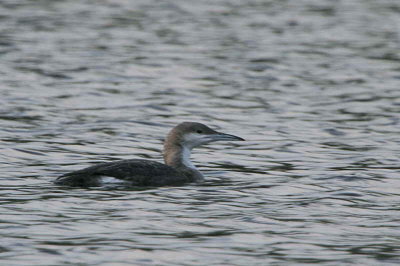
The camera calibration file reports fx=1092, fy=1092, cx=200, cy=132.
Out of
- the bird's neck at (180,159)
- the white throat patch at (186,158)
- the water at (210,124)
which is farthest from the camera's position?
the white throat patch at (186,158)

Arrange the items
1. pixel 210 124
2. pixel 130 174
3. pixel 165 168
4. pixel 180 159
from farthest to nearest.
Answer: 1. pixel 210 124
2. pixel 180 159
3. pixel 165 168
4. pixel 130 174

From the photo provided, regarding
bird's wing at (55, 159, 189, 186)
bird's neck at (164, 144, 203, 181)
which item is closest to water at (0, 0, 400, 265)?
bird's wing at (55, 159, 189, 186)

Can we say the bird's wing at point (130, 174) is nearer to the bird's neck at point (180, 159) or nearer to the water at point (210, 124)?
the water at point (210, 124)

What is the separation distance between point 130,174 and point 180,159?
1.45m

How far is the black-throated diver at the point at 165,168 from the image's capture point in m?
12.5

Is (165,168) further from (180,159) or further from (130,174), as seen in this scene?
(180,159)

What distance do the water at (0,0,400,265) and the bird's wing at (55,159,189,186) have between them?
6.2 inches

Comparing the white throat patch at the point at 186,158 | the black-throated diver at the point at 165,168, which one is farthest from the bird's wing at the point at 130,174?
the white throat patch at the point at 186,158

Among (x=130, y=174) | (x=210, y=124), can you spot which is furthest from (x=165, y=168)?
(x=210, y=124)

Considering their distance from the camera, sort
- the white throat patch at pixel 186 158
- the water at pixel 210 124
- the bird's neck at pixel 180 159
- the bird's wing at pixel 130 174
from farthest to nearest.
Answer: the white throat patch at pixel 186 158
the bird's neck at pixel 180 159
the bird's wing at pixel 130 174
the water at pixel 210 124

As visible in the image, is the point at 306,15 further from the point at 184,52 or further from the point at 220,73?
the point at 220,73

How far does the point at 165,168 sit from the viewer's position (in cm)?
1316

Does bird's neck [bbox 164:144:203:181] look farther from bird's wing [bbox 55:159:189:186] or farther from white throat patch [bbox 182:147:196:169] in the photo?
bird's wing [bbox 55:159:189:186]

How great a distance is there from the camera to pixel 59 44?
27344mm
